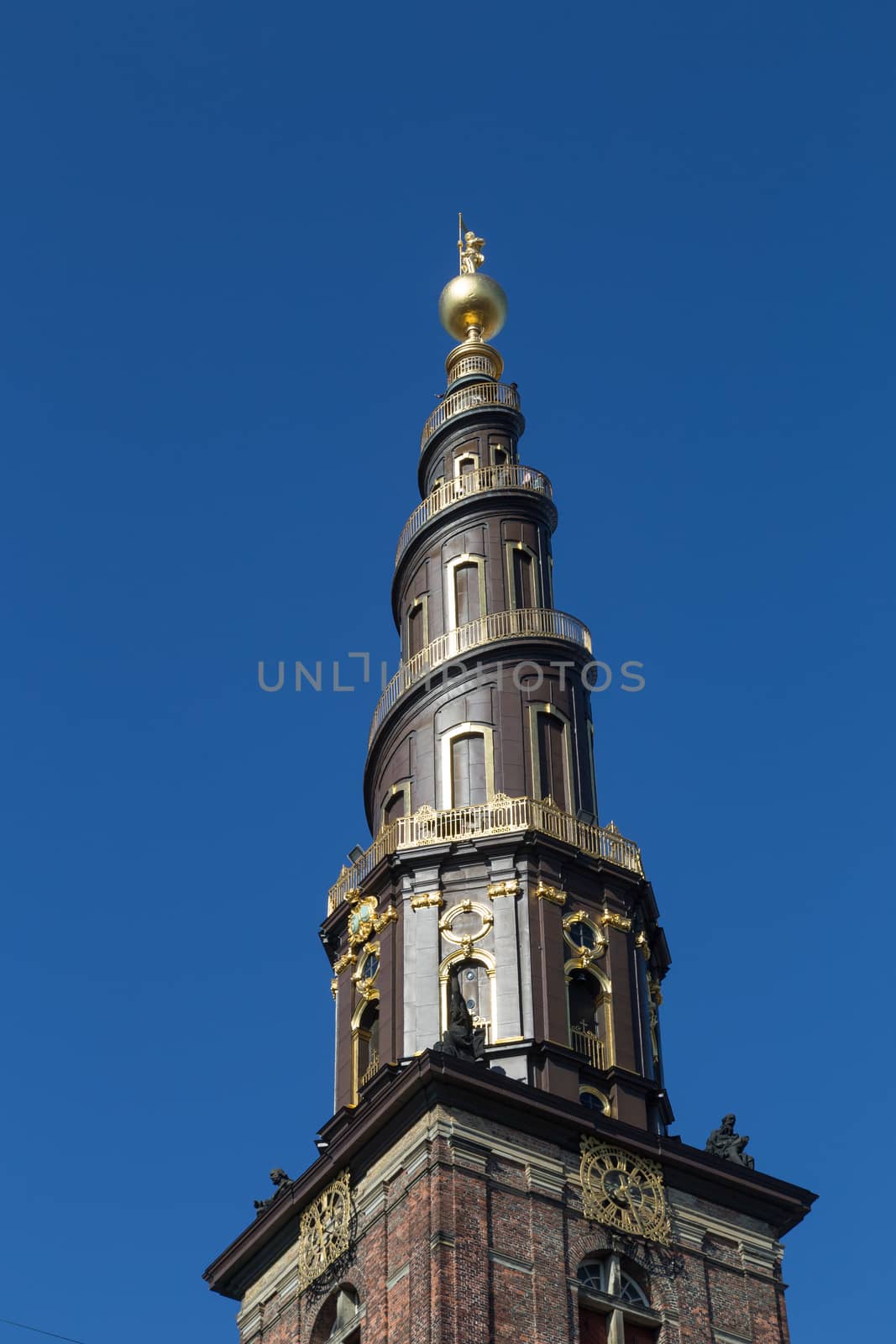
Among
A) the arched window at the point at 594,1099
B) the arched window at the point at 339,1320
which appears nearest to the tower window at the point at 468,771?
the arched window at the point at 594,1099

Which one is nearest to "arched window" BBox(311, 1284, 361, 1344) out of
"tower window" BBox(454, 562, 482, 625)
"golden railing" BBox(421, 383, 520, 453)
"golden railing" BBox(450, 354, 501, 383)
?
"tower window" BBox(454, 562, 482, 625)

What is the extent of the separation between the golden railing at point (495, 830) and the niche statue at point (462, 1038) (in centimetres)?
612

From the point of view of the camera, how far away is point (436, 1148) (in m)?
60.2

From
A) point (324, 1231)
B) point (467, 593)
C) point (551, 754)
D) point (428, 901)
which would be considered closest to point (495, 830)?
point (428, 901)

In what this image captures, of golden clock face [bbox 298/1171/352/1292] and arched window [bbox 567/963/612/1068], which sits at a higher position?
arched window [bbox 567/963/612/1068]

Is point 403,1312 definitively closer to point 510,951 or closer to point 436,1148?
point 436,1148

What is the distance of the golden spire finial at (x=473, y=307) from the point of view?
90750 millimetres

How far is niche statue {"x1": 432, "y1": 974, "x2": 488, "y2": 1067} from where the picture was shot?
204 feet

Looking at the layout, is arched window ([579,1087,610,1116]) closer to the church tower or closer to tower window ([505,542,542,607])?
the church tower

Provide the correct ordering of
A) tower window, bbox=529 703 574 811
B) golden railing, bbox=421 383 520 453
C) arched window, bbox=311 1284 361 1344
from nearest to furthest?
arched window, bbox=311 1284 361 1344 < tower window, bbox=529 703 574 811 < golden railing, bbox=421 383 520 453

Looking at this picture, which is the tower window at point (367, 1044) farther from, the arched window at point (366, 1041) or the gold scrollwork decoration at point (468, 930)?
the gold scrollwork decoration at point (468, 930)

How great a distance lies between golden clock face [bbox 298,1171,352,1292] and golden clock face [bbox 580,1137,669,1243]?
5.64m

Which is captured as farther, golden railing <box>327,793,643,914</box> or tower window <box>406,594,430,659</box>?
tower window <box>406,594,430,659</box>

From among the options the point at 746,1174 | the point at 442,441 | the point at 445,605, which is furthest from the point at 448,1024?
the point at 442,441
